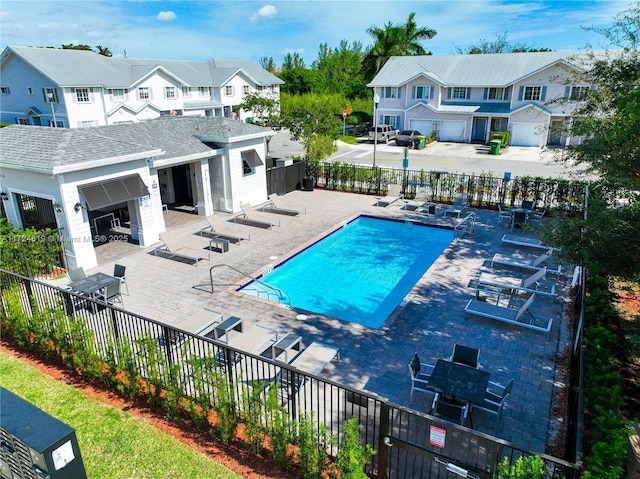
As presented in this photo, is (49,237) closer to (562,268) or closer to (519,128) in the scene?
(562,268)

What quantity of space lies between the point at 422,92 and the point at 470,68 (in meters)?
5.74

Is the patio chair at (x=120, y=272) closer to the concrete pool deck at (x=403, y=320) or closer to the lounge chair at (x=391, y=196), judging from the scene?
the concrete pool deck at (x=403, y=320)

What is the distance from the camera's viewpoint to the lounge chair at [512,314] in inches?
440

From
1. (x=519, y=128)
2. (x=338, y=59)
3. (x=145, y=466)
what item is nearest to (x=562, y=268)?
(x=145, y=466)

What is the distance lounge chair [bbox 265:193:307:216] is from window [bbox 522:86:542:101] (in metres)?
30.6

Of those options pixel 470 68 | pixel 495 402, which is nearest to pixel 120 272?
pixel 495 402

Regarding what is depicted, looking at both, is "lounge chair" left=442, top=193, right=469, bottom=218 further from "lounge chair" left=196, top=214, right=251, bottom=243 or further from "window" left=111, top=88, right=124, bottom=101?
"window" left=111, top=88, right=124, bottom=101

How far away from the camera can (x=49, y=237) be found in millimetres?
14172

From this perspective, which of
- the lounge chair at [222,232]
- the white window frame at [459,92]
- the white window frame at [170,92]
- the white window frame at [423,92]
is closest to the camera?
the lounge chair at [222,232]

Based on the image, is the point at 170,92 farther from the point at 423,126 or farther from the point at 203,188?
the point at 203,188

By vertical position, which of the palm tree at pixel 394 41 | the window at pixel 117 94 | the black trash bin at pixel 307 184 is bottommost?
the black trash bin at pixel 307 184

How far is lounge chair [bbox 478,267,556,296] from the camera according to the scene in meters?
12.8

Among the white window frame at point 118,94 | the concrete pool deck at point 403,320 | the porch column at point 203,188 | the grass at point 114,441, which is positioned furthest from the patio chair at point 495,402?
the white window frame at point 118,94

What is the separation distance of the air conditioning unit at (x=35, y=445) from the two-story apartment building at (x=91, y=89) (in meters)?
40.7
